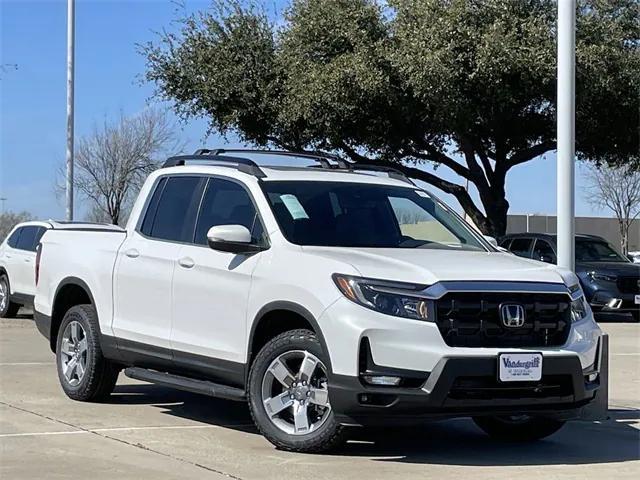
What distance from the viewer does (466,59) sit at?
21.5m

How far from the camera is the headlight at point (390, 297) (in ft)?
21.4

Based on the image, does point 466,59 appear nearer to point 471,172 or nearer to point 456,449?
point 471,172

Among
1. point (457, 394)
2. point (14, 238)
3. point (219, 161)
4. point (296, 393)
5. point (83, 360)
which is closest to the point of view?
point (457, 394)

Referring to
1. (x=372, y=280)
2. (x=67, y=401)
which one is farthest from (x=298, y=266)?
(x=67, y=401)

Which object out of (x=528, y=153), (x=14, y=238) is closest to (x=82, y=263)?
(x=14, y=238)

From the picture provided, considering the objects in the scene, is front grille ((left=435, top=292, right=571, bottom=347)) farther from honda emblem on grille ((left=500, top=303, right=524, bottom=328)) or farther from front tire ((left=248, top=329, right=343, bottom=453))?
front tire ((left=248, top=329, right=343, bottom=453))

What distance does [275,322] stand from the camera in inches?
287

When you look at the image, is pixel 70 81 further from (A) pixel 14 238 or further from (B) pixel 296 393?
(B) pixel 296 393

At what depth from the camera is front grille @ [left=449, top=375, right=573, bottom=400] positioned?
6547 mm

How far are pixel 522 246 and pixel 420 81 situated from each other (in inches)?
156

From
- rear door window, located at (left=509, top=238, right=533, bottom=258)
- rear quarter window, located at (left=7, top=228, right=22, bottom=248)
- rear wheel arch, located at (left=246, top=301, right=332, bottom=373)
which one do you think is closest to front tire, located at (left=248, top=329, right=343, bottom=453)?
rear wheel arch, located at (left=246, top=301, right=332, bottom=373)

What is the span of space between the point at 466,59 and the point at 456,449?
49.6 feet

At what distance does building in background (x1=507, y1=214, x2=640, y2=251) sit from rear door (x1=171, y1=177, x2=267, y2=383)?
4388 centimetres

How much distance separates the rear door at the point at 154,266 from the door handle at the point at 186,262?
0.33ft
